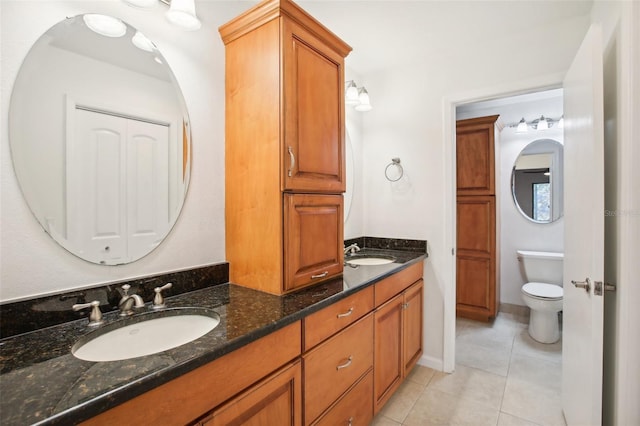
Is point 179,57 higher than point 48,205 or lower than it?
higher

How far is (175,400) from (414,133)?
2340mm

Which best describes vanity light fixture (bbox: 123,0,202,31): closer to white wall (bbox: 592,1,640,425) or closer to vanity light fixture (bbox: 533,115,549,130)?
white wall (bbox: 592,1,640,425)

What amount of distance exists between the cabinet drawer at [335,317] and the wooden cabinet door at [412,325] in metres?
0.58

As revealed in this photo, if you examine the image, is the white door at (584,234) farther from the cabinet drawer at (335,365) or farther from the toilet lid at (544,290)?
the toilet lid at (544,290)

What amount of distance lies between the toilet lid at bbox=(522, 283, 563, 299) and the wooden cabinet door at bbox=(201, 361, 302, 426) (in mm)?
2638

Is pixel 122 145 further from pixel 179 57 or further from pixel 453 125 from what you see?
pixel 453 125

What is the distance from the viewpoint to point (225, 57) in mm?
1597

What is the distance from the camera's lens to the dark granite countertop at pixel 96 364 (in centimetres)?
62

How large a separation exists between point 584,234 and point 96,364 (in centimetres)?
196

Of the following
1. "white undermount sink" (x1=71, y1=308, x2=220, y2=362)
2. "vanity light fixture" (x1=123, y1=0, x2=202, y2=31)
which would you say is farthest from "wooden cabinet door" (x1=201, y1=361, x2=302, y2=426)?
"vanity light fixture" (x1=123, y1=0, x2=202, y2=31)

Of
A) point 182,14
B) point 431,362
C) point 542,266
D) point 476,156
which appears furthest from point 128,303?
point 542,266

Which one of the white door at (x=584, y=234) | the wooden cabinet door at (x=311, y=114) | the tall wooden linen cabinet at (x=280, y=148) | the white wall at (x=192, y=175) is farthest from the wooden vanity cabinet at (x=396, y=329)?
the white wall at (x=192, y=175)

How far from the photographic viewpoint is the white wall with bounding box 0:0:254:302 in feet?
3.19

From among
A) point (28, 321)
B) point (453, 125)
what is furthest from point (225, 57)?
point (453, 125)
